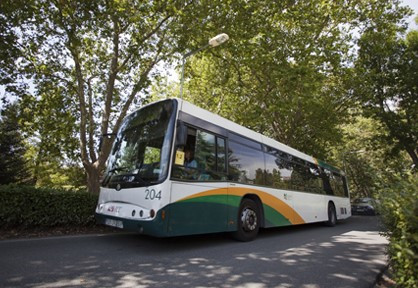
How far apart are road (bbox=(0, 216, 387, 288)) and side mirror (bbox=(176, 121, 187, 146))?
2.13 metres

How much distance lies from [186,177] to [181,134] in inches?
34.0

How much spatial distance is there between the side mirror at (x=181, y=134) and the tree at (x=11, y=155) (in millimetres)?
18201

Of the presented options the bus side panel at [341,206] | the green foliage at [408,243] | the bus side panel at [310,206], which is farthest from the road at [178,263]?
the bus side panel at [341,206]

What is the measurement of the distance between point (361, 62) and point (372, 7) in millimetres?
4552

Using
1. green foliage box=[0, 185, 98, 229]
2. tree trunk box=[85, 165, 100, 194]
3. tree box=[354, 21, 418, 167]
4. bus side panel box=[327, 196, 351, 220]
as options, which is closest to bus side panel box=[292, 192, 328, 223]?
bus side panel box=[327, 196, 351, 220]

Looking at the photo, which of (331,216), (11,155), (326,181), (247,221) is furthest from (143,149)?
(11,155)

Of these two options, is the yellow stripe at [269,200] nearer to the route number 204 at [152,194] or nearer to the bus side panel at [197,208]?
the bus side panel at [197,208]

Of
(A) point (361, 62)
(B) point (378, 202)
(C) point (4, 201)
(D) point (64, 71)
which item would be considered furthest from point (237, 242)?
(A) point (361, 62)

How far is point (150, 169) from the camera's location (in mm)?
5512

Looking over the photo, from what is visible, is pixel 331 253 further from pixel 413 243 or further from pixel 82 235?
pixel 82 235

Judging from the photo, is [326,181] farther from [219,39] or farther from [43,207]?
[43,207]

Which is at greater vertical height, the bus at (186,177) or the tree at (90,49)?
the tree at (90,49)

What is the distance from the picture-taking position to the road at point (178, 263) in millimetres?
3861

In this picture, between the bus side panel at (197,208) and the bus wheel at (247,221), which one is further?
the bus wheel at (247,221)
